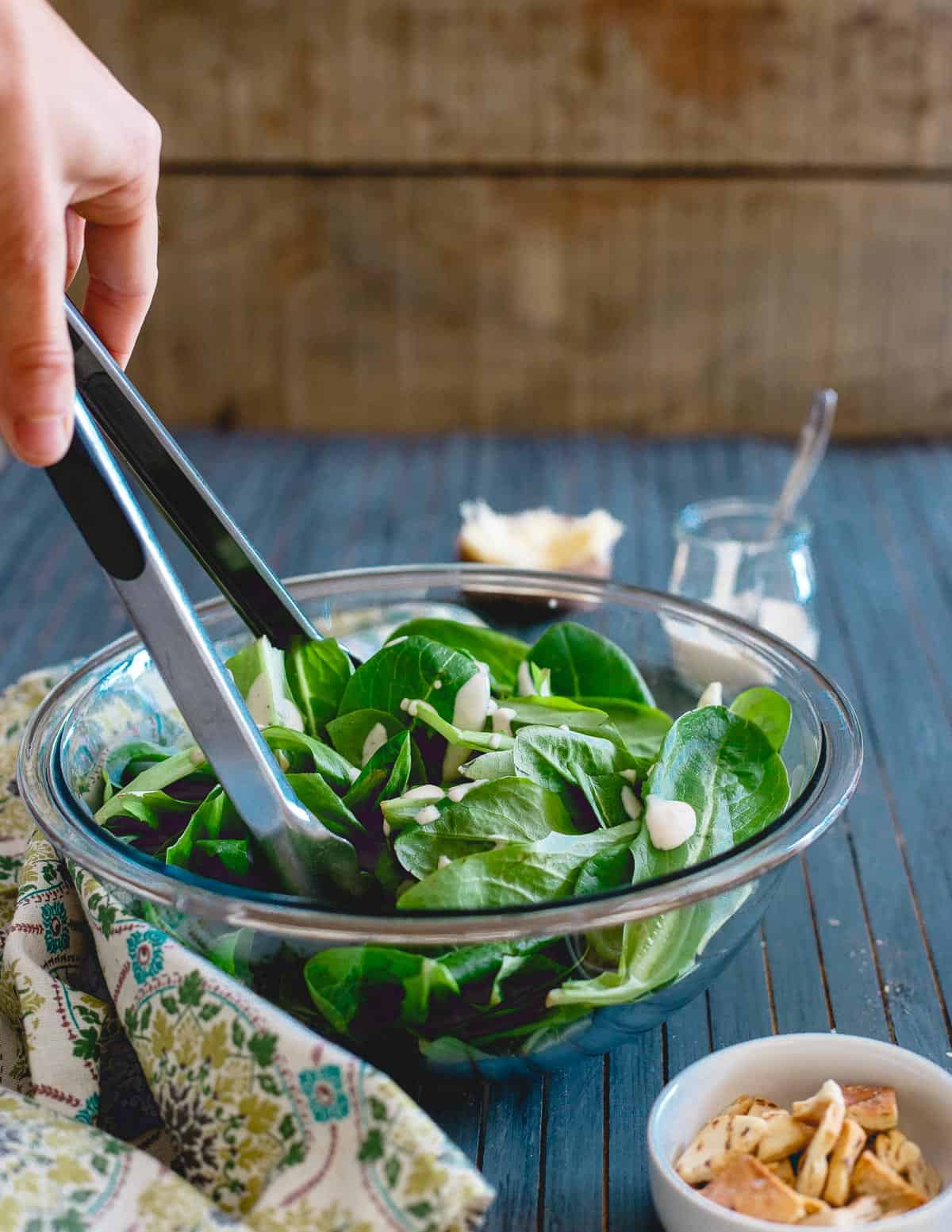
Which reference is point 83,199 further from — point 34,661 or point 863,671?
point 863,671

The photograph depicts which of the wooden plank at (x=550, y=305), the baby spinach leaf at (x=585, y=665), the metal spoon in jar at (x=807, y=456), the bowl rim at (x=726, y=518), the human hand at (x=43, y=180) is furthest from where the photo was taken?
the wooden plank at (x=550, y=305)

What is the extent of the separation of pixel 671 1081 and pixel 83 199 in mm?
459

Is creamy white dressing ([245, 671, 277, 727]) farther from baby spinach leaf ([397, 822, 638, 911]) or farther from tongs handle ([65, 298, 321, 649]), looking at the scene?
baby spinach leaf ([397, 822, 638, 911])

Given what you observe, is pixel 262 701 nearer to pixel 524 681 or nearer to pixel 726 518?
pixel 524 681

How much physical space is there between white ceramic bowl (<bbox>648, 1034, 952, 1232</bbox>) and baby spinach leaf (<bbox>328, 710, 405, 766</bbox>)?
0.24 m

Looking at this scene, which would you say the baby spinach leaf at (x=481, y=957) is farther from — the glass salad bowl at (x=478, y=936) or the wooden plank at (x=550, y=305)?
the wooden plank at (x=550, y=305)

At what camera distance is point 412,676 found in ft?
2.42

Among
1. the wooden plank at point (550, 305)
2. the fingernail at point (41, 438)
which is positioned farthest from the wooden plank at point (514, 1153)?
the wooden plank at point (550, 305)

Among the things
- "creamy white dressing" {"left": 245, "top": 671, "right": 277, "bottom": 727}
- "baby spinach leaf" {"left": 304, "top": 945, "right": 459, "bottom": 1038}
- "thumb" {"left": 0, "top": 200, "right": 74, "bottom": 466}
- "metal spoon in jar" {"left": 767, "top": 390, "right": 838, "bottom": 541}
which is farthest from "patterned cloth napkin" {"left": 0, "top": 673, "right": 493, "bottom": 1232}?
"metal spoon in jar" {"left": 767, "top": 390, "right": 838, "bottom": 541}

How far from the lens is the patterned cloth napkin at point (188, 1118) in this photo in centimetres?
51

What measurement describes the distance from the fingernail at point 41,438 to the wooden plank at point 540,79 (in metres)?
1.86

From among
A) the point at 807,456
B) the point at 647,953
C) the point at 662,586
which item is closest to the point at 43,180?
the point at 647,953

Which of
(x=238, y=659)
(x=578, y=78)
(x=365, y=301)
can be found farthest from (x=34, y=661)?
(x=578, y=78)

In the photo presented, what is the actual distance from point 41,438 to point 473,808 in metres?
0.25
